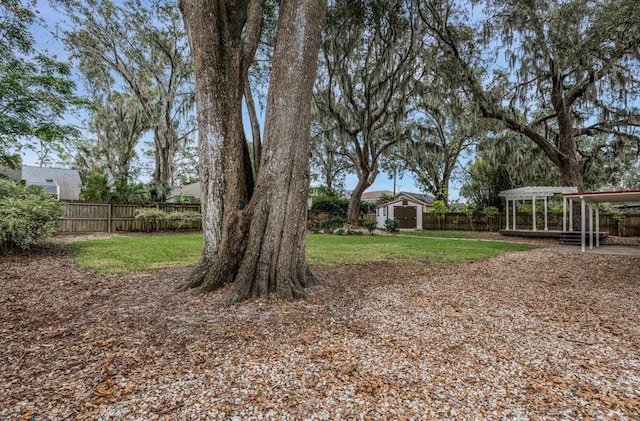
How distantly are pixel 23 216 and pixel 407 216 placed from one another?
17.8 metres

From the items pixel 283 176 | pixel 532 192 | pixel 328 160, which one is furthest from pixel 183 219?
pixel 532 192

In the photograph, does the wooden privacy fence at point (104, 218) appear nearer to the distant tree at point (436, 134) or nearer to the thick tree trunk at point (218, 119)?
the thick tree trunk at point (218, 119)

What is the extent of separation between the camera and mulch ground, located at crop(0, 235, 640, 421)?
166cm

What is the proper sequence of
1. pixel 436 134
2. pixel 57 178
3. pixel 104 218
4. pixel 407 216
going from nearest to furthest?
pixel 104 218 → pixel 436 134 → pixel 407 216 → pixel 57 178

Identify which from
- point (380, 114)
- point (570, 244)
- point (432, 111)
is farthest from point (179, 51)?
point (570, 244)

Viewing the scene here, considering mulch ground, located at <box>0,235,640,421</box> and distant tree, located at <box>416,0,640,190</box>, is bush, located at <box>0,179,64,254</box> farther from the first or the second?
distant tree, located at <box>416,0,640,190</box>

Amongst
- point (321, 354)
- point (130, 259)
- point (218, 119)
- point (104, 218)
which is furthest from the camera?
point (104, 218)

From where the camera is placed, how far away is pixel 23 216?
6402 millimetres

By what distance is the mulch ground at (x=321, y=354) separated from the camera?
5.44 ft

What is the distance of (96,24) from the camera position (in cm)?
1321

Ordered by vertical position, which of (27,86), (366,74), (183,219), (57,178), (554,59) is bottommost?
(183,219)

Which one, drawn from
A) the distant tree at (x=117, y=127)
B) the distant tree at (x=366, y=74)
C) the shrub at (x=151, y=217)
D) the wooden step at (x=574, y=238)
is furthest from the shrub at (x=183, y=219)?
the wooden step at (x=574, y=238)

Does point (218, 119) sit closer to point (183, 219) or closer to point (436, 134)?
point (183, 219)

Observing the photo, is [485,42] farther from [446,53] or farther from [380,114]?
[380,114]
